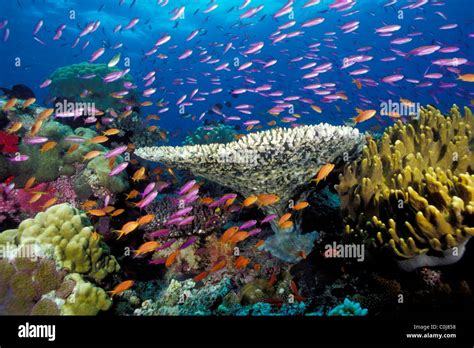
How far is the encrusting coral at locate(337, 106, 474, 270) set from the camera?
294 centimetres

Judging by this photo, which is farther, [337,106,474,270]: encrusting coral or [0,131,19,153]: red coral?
[0,131,19,153]: red coral

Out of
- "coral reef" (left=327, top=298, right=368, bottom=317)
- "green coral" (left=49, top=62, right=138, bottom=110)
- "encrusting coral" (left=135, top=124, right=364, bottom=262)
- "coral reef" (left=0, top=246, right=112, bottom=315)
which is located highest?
"green coral" (left=49, top=62, right=138, bottom=110)

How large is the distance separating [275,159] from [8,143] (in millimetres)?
7058

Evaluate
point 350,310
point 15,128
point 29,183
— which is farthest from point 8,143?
point 350,310

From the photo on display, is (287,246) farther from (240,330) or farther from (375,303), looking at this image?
(240,330)

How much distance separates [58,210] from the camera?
477 cm

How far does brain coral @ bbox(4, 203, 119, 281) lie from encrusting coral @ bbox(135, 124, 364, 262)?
1.64m

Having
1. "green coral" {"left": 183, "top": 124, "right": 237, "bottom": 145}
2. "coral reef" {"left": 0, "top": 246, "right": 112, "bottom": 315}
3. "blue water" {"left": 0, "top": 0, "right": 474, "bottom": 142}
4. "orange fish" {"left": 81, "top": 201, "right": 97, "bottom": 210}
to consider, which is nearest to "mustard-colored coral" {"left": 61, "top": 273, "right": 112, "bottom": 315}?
"coral reef" {"left": 0, "top": 246, "right": 112, "bottom": 315}

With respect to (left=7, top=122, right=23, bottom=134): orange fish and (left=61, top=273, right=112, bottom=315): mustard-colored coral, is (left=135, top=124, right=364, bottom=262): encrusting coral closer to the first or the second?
(left=61, top=273, right=112, bottom=315): mustard-colored coral

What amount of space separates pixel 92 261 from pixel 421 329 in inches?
187

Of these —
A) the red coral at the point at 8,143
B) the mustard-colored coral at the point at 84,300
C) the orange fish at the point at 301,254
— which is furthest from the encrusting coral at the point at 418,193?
the red coral at the point at 8,143

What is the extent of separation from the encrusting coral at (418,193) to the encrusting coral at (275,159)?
50cm

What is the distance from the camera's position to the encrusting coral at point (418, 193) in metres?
2.94

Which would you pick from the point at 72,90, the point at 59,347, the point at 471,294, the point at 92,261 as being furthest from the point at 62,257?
the point at 72,90
